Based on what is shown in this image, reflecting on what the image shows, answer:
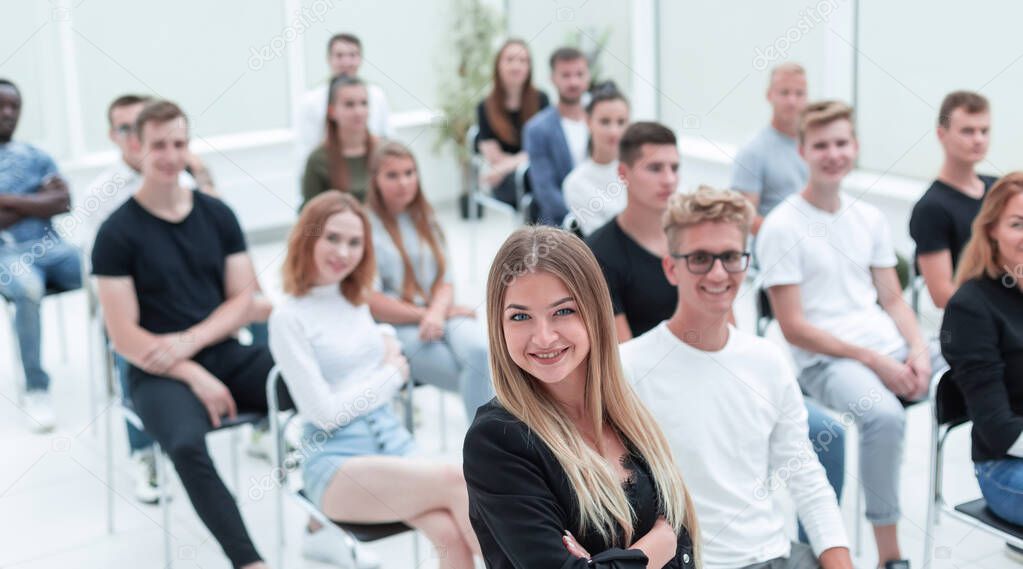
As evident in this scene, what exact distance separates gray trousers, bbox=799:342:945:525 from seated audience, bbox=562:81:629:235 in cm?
145

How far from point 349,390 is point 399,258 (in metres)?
0.95

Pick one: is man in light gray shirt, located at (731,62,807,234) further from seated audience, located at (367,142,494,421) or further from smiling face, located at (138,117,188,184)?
smiling face, located at (138,117,188,184)

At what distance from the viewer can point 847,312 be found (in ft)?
11.5

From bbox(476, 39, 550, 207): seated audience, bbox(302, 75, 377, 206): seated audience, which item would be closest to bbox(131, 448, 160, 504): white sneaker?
bbox(302, 75, 377, 206): seated audience

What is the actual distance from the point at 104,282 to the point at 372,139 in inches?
67.1

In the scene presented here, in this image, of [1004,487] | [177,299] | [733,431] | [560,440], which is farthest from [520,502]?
[177,299]

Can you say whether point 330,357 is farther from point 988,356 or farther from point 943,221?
point 943,221

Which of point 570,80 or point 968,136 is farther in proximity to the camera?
point 570,80

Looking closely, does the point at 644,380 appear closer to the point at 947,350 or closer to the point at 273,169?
the point at 947,350

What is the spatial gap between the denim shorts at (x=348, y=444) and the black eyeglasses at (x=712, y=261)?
96 centimetres

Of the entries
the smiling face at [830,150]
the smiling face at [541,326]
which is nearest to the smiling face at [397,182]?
the smiling face at [830,150]

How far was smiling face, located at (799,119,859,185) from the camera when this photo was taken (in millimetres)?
3580

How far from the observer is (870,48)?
5.38 metres

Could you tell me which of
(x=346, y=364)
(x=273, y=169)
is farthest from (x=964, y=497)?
(x=273, y=169)
